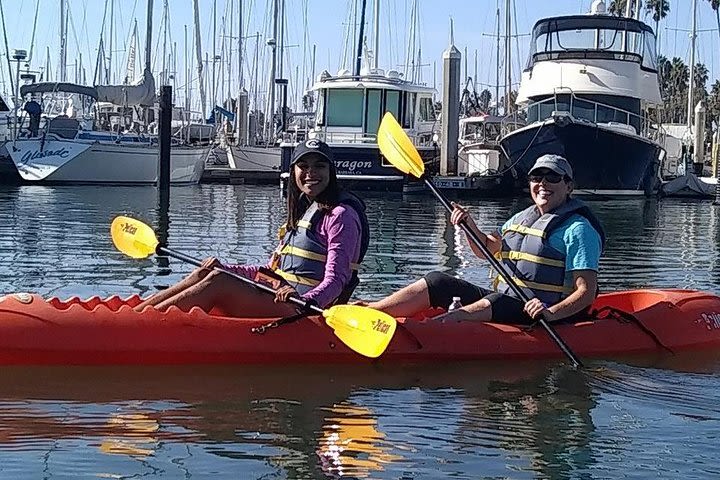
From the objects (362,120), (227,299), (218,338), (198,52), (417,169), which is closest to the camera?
(218,338)

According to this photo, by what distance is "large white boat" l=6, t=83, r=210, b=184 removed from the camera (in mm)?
29469

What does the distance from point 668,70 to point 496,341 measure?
2638 inches

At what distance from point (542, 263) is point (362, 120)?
2176 centimetres

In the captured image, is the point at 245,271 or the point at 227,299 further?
the point at 245,271

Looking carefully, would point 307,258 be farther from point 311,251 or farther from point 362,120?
point 362,120

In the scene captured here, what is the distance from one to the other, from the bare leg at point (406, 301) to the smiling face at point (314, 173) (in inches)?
33.6

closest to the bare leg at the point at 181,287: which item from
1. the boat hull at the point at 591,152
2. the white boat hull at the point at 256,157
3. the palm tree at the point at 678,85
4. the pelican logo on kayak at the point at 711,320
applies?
the pelican logo on kayak at the point at 711,320

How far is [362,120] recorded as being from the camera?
28.4 m

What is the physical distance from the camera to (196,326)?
21.7ft

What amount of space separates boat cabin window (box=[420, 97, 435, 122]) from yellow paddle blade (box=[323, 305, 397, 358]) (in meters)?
24.1

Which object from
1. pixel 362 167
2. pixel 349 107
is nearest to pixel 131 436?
pixel 362 167

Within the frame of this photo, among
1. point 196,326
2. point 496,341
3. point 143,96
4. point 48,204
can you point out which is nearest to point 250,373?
point 196,326

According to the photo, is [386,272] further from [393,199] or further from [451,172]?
[451,172]

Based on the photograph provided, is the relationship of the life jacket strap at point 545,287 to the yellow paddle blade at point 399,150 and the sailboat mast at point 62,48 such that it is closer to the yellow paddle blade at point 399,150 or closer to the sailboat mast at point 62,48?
the yellow paddle blade at point 399,150
